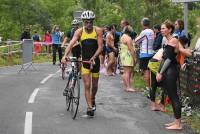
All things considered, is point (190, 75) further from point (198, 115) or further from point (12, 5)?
point (12, 5)

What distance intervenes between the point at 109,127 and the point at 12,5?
39.5 m

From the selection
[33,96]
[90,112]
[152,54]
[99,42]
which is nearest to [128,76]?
[152,54]

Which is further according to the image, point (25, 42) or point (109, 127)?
point (25, 42)

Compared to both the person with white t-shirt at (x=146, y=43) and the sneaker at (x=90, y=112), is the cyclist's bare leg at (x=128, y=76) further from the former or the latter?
the sneaker at (x=90, y=112)

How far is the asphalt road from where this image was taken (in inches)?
363

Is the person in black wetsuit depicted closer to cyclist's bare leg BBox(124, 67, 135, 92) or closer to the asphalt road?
the asphalt road

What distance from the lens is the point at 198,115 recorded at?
1045cm

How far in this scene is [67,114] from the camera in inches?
423

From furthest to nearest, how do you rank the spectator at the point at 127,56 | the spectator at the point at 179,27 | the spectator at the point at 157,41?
the spectator at the point at 127,56 < the spectator at the point at 157,41 < the spectator at the point at 179,27

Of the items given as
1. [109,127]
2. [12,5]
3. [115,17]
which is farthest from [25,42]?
[12,5]

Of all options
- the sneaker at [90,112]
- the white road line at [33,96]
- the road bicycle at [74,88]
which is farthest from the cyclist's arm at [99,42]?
the white road line at [33,96]

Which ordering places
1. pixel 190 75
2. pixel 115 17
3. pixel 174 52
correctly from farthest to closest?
pixel 115 17 → pixel 190 75 → pixel 174 52

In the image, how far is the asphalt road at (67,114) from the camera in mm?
9227

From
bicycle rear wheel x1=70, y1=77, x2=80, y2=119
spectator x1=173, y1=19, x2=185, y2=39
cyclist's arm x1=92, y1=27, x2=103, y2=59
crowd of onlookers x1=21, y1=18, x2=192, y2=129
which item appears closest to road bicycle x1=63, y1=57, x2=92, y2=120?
bicycle rear wheel x1=70, y1=77, x2=80, y2=119
